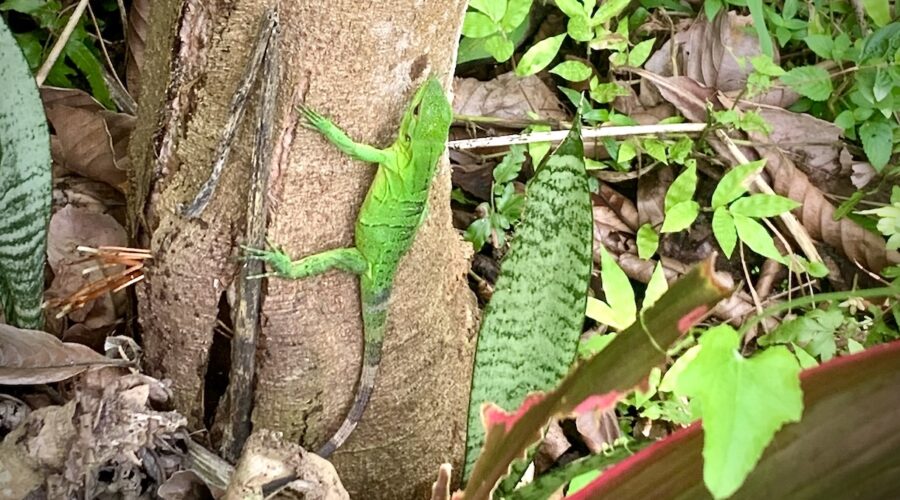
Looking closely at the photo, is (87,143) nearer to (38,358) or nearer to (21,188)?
(21,188)

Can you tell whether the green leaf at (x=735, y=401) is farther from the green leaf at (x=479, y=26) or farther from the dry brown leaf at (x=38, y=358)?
the green leaf at (x=479, y=26)

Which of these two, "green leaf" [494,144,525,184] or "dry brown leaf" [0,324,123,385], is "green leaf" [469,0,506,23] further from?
"dry brown leaf" [0,324,123,385]

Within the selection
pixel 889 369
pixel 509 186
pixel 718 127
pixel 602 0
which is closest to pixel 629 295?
pixel 509 186

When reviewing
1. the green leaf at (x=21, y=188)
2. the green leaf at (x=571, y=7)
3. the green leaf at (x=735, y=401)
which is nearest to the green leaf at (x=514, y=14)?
the green leaf at (x=571, y=7)

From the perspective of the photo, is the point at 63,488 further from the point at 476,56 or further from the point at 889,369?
the point at 476,56

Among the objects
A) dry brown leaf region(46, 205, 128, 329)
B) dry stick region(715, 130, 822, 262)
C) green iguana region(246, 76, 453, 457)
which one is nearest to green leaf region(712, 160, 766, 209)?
dry stick region(715, 130, 822, 262)

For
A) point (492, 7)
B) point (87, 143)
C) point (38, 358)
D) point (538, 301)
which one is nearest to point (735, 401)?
point (538, 301)
